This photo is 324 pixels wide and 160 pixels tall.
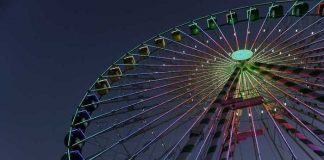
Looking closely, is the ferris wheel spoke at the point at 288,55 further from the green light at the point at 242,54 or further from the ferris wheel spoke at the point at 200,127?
the ferris wheel spoke at the point at 200,127

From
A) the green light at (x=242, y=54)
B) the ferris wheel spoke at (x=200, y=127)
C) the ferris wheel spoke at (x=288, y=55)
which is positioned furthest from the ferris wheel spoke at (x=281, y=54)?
the ferris wheel spoke at (x=200, y=127)

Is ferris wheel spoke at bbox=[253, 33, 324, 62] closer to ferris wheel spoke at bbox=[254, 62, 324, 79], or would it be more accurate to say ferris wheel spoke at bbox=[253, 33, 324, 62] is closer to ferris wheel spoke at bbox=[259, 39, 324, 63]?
ferris wheel spoke at bbox=[259, 39, 324, 63]

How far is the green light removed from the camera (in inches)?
838

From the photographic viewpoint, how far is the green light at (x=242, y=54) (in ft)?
69.8

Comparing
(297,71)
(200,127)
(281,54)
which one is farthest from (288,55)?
(200,127)

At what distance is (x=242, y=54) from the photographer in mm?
21672

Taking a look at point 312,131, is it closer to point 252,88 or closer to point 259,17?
point 252,88

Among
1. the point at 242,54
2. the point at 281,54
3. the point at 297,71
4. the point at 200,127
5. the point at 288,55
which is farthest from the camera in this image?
the point at 242,54

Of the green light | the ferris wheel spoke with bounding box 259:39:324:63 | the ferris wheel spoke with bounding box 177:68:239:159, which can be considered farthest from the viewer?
the green light

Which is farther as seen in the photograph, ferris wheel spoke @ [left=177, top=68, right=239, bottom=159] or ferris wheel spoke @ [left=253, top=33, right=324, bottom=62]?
ferris wheel spoke @ [left=253, top=33, right=324, bottom=62]

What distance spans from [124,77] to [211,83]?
5114 millimetres

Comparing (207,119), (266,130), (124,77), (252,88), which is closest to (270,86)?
(252,88)

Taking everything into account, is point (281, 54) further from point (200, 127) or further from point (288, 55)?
point (200, 127)

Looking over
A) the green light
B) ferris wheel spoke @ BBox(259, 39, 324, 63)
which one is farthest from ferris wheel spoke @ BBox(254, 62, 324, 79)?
the green light
